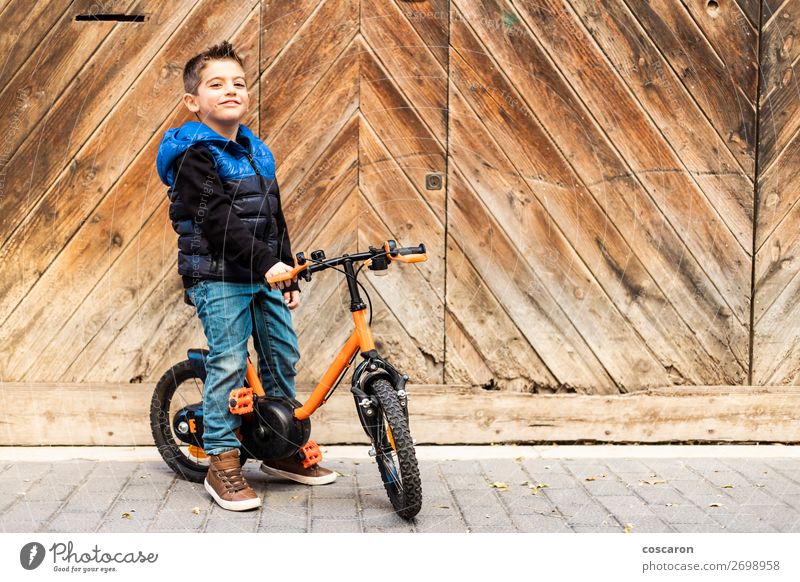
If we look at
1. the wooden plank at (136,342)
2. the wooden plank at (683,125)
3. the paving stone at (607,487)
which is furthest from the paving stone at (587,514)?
the wooden plank at (136,342)

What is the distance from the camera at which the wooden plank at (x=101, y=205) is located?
4457 millimetres

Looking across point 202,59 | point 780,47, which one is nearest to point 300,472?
point 202,59

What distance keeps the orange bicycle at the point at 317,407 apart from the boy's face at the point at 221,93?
0.59 metres

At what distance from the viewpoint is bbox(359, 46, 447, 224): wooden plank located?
178 inches

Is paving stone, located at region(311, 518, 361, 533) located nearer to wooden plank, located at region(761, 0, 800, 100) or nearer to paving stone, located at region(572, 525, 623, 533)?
paving stone, located at region(572, 525, 623, 533)

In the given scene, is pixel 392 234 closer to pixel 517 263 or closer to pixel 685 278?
pixel 517 263

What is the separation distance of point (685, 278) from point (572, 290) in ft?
1.67

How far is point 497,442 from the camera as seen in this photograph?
463cm

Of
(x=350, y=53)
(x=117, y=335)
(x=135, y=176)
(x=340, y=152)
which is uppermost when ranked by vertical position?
(x=350, y=53)

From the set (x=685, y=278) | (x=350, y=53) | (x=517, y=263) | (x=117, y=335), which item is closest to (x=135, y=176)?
(x=117, y=335)

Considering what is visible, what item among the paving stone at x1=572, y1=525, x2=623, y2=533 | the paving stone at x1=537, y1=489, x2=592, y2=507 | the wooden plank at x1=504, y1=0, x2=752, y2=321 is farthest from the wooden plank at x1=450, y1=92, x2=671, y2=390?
the paving stone at x1=572, y1=525, x2=623, y2=533

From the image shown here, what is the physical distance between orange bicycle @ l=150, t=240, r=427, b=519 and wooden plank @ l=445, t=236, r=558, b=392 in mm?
820

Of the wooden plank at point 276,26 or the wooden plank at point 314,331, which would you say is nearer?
the wooden plank at point 276,26

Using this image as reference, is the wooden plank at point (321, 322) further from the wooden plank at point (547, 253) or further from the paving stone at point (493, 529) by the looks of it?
the paving stone at point (493, 529)
